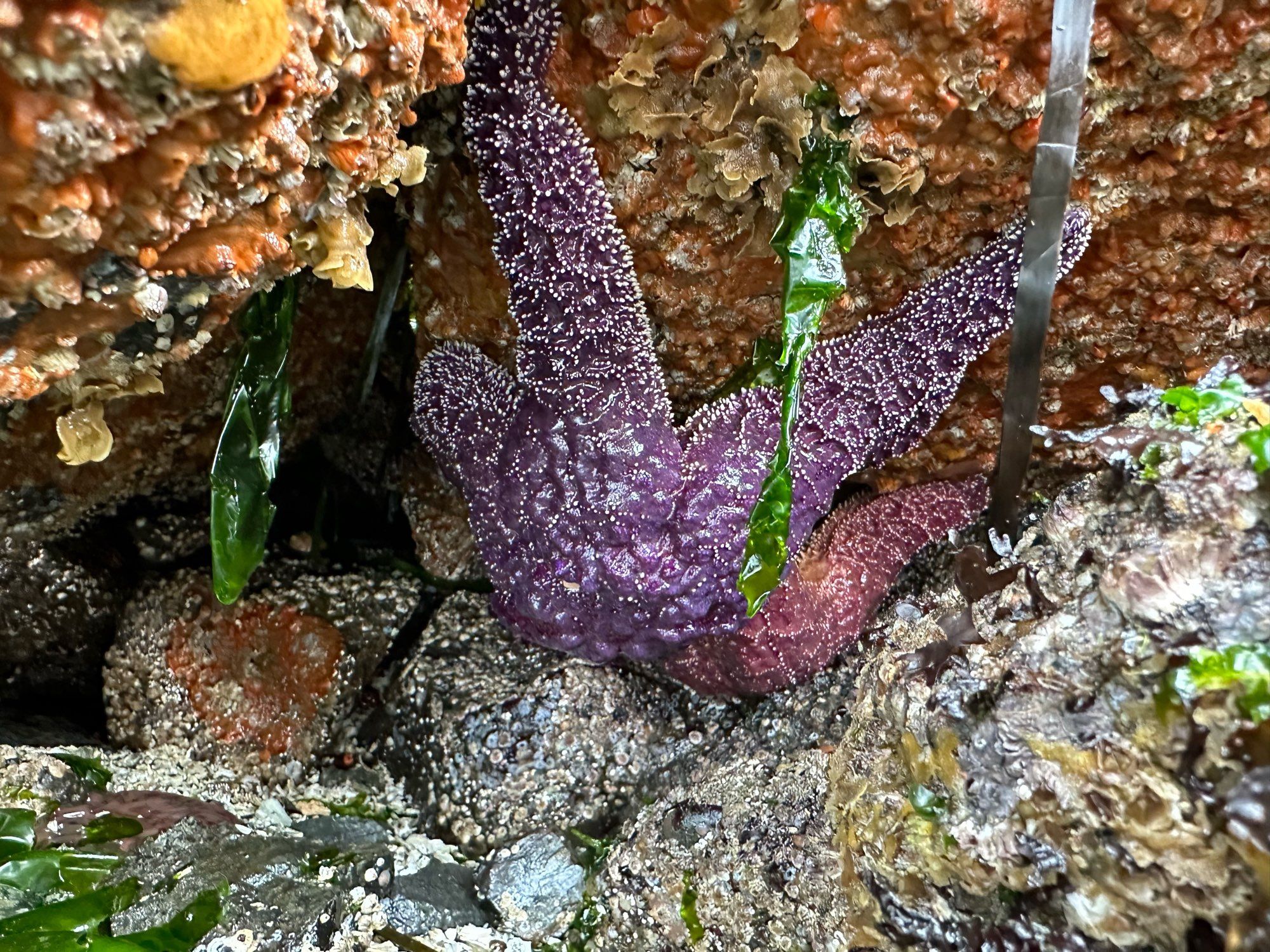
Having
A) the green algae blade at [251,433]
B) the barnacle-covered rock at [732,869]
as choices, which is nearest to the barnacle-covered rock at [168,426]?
the green algae blade at [251,433]

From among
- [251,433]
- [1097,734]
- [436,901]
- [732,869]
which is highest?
[251,433]

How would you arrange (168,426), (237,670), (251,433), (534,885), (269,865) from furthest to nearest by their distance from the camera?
(237,670)
(168,426)
(534,885)
(251,433)
(269,865)

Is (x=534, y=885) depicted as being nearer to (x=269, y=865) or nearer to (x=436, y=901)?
(x=436, y=901)

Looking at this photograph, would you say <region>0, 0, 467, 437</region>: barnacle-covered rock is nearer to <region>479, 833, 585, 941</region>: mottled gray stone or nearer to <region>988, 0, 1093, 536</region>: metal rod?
<region>988, 0, 1093, 536</region>: metal rod

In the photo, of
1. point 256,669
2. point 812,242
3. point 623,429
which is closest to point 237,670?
point 256,669

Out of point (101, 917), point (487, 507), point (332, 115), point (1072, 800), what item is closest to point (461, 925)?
point (101, 917)

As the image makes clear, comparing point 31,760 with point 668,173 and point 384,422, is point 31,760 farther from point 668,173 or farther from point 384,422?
point 668,173

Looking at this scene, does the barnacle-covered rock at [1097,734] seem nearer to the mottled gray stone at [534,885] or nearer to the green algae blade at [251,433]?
the mottled gray stone at [534,885]
